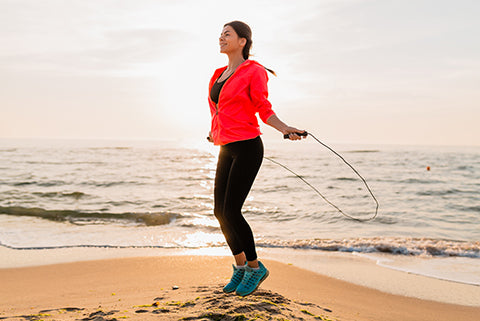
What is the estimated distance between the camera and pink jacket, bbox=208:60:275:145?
114 inches

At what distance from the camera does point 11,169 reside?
21.5 meters

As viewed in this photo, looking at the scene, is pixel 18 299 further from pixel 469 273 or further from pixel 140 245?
pixel 469 273

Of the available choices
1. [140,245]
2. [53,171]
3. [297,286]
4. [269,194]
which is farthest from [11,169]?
[297,286]

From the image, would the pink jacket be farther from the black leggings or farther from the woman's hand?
the woman's hand

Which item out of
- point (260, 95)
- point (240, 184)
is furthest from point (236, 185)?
point (260, 95)

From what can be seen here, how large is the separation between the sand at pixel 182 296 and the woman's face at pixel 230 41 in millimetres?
2027

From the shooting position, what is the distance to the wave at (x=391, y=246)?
7.34 meters

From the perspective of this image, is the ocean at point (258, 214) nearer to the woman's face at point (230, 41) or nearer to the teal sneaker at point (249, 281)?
the teal sneaker at point (249, 281)

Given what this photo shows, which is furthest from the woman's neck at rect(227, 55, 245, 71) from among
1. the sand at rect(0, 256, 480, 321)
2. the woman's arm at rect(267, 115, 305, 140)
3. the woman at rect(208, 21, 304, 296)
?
the sand at rect(0, 256, 480, 321)

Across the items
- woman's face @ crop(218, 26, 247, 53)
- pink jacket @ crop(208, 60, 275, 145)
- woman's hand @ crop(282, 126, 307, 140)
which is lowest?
woman's hand @ crop(282, 126, 307, 140)

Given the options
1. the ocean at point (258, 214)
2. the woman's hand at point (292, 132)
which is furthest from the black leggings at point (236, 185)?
the ocean at point (258, 214)

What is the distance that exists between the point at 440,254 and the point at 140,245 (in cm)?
565

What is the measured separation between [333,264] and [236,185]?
391 centimetres

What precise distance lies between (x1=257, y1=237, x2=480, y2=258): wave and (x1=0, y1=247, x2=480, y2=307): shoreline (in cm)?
34
